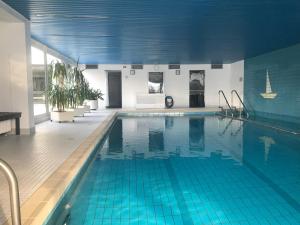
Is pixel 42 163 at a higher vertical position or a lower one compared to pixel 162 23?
lower

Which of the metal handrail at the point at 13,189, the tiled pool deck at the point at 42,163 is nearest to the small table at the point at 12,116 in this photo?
the tiled pool deck at the point at 42,163

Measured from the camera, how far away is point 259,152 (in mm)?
5645

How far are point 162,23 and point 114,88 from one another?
10.5m

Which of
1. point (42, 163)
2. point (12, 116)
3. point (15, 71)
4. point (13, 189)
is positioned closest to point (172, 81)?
point (15, 71)

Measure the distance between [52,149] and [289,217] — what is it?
12.3 ft

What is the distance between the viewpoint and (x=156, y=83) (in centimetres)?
1647

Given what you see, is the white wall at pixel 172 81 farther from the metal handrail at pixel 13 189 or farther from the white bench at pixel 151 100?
the metal handrail at pixel 13 189

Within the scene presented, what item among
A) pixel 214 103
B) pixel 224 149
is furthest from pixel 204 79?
pixel 224 149

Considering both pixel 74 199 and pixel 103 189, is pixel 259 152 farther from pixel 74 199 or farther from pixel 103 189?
pixel 74 199

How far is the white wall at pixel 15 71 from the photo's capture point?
642cm

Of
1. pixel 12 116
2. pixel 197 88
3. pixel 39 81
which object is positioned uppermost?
pixel 39 81

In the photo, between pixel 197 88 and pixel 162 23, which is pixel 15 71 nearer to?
pixel 162 23

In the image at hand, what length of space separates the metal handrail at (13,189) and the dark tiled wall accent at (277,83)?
32.5 feet

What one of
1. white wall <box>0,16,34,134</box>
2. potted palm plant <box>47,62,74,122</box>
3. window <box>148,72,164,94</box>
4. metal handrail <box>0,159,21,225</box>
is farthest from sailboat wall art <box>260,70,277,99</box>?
metal handrail <box>0,159,21,225</box>
